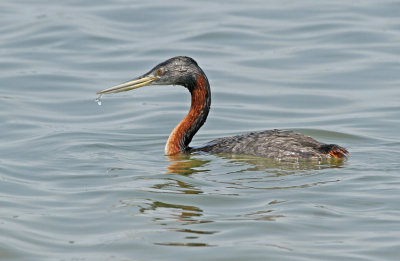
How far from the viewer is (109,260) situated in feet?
25.5

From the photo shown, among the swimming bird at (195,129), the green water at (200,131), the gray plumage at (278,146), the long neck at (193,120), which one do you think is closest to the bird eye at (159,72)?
the swimming bird at (195,129)


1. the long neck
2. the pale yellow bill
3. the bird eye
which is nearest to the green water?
the long neck

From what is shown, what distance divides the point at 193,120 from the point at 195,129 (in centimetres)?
13

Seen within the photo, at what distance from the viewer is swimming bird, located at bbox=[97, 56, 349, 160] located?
A: 37.1 ft

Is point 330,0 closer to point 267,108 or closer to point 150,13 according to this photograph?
point 150,13

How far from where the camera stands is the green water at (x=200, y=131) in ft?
27.3

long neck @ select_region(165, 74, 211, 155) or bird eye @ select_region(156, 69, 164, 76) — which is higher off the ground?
bird eye @ select_region(156, 69, 164, 76)

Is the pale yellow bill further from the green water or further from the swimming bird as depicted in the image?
the green water

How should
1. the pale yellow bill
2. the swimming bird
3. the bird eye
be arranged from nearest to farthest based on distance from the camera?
the swimming bird
the pale yellow bill
the bird eye

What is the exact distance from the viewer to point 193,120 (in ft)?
40.8

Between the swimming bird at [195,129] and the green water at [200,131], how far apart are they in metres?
0.22

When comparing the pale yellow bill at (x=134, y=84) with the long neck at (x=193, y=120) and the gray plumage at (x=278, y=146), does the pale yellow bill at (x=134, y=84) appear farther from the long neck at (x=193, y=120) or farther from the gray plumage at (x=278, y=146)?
the gray plumage at (x=278, y=146)

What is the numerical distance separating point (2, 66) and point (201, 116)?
22.4 ft

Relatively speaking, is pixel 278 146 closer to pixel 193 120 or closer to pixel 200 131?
pixel 193 120
